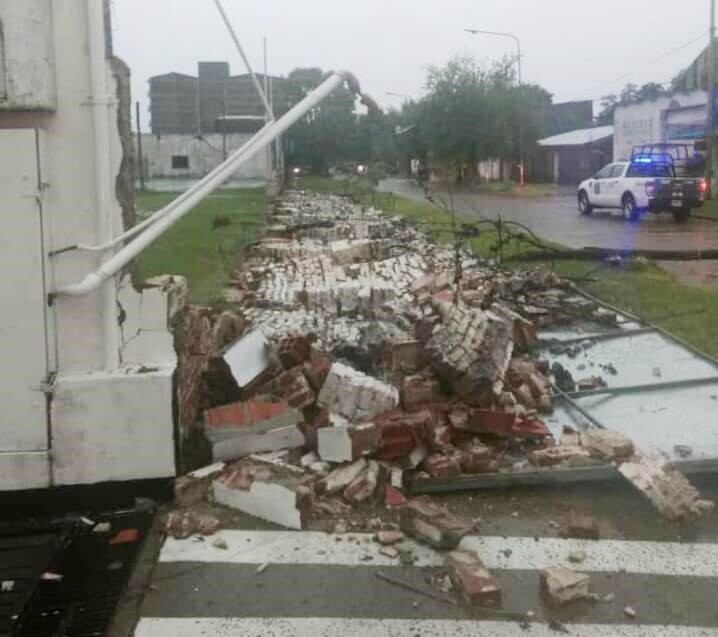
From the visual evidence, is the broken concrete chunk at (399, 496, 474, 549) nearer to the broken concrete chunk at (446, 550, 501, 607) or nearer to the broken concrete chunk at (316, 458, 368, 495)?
the broken concrete chunk at (446, 550, 501, 607)

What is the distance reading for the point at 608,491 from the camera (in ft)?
16.6

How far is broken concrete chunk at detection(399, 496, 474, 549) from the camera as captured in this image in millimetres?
4277

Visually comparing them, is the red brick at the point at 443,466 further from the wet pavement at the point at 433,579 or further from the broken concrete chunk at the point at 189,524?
the broken concrete chunk at the point at 189,524

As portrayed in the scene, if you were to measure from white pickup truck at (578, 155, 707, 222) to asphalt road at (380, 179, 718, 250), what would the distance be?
0.39 meters

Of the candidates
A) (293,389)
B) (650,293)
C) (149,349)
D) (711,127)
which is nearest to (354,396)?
(293,389)

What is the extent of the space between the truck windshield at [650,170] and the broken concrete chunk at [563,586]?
26464 millimetres

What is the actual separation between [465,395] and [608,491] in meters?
1.09

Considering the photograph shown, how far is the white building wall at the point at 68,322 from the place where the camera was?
4430mm

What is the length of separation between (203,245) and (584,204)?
55.6 ft

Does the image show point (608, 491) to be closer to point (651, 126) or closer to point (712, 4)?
point (712, 4)

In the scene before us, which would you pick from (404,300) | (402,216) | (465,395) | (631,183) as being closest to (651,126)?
(631,183)

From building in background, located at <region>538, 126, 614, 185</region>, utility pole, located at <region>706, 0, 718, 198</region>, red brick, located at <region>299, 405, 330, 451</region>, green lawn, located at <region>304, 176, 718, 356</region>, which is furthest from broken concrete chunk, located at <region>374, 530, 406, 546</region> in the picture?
building in background, located at <region>538, 126, 614, 185</region>

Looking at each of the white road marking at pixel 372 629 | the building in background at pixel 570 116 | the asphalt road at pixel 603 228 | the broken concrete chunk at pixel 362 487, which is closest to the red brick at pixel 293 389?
the broken concrete chunk at pixel 362 487

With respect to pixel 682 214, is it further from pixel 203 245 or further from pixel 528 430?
pixel 528 430
